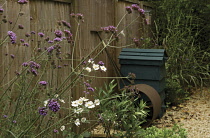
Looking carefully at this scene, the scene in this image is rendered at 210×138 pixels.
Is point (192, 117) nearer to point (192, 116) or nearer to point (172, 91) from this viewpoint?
point (192, 116)

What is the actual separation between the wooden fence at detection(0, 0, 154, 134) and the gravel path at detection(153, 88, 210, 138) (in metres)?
1.22

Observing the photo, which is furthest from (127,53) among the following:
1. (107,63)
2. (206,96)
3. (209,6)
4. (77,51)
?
(209,6)

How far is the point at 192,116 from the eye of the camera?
6.42 m

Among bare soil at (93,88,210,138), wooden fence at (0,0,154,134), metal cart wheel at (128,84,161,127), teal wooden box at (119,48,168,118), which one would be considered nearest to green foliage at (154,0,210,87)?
bare soil at (93,88,210,138)

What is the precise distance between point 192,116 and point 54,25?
330cm

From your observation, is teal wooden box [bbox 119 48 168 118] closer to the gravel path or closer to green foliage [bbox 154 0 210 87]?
the gravel path

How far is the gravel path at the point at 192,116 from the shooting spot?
557 centimetres

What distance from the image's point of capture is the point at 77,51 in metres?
4.70

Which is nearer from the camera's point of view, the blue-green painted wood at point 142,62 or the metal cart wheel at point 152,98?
the metal cart wheel at point 152,98

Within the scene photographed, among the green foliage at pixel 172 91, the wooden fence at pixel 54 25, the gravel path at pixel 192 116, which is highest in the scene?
the wooden fence at pixel 54 25

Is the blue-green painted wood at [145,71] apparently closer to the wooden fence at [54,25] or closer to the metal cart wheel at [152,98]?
the wooden fence at [54,25]

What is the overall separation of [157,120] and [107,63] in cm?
122

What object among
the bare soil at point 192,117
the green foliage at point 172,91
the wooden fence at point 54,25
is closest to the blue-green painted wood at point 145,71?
the wooden fence at point 54,25

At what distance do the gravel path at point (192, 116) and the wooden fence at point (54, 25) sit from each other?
122cm
